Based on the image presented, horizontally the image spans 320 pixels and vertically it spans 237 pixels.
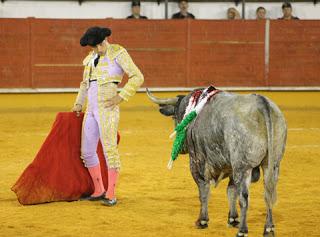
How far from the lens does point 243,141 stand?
15.2ft

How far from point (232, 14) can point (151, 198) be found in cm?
1099

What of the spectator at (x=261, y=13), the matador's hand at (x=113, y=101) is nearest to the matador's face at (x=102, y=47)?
the matador's hand at (x=113, y=101)

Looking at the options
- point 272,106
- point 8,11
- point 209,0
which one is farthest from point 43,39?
point 272,106

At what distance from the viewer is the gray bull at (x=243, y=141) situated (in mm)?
4629

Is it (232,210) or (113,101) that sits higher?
(113,101)

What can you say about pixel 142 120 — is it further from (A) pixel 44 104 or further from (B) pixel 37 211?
(B) pixel 37 211

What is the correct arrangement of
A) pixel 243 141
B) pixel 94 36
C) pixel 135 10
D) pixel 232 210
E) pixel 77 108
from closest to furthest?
pixel 243 141
pixel 232 210
pixel 94 36
pixel 77 108
pixel 135 10

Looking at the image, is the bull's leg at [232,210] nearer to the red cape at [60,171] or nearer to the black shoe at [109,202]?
the black shoe at [109,202]

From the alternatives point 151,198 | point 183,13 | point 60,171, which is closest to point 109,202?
point 151,198

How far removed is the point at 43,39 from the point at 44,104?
250 centimetres

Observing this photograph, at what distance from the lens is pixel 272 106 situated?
A: 470cm

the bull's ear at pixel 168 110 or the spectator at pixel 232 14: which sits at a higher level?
the spectator at pixel 232 14

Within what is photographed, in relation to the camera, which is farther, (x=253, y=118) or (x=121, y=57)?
(x=121, y=57)

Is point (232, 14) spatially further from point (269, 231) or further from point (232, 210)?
point (269, 231)
